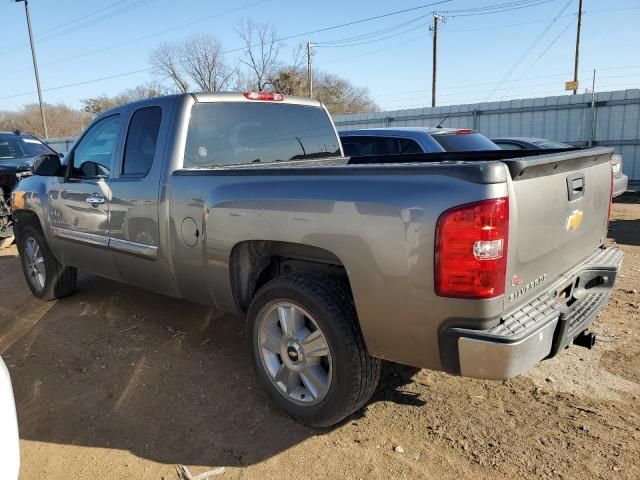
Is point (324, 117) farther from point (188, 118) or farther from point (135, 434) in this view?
point (135, 434)

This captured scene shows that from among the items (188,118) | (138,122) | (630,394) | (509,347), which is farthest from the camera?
(138,122)

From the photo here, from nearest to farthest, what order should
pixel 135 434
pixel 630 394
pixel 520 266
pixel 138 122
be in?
pixel 520 266
pixel 135 434
pixel 630 394
pixel 138 122

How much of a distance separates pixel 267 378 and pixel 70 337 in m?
2.29

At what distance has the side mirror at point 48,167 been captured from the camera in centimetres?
459

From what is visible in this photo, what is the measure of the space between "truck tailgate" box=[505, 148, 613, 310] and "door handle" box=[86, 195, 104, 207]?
10.8 feet

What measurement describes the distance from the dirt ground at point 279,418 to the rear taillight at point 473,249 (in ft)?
3.33

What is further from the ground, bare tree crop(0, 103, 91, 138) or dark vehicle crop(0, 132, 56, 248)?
bare tree crop(0, 103, 91, 138)

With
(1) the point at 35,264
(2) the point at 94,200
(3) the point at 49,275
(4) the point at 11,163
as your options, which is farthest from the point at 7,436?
(4) the point at 11,163

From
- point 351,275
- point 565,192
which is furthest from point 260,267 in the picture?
point 565,192

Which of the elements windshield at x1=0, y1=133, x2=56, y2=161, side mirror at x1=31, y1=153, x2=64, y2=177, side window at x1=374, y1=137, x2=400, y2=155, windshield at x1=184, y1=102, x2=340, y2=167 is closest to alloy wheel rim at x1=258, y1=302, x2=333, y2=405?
windshield at x1=184, y1=102, x2=340, y2=167

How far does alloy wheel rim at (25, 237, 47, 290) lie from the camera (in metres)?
5.35

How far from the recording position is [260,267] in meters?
3.25

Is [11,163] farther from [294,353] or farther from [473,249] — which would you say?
[473,249]

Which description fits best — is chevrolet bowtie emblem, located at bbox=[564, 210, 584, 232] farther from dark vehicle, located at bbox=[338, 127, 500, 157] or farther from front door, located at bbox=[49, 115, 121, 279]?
dark vehicle, located at bbox=[338, 127, 500, 157]
